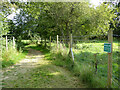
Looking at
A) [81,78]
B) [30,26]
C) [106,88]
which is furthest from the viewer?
[30,26]

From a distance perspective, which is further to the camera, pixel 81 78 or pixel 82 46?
pixel 82 46

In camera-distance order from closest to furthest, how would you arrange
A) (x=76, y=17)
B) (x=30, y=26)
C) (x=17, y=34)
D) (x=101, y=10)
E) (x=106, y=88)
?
(x=106, y=88) < (x=76, y=17) < (x=101, y=10) < (x=17, y=34) < (x=30, y=26)

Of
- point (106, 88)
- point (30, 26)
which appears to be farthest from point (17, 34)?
point (106, 88)

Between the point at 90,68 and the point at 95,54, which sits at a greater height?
the point at 95,54

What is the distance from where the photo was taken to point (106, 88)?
2.74 m

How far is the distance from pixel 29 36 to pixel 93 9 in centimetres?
1057

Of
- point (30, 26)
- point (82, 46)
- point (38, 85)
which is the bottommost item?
point (38, 85)

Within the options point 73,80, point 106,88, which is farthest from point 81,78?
point 106,88

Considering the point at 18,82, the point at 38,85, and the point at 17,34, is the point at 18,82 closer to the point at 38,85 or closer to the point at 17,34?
the point at 38,85

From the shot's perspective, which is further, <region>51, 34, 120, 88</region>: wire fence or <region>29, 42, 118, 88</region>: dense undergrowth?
<region>51, 34, 120, 88</region>: wire fence

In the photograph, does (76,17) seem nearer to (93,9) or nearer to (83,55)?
(93,9)

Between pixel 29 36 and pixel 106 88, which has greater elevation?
pixel 29 36

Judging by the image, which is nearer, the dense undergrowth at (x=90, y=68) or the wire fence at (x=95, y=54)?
the dense undergrowth at (x=90, y=68)

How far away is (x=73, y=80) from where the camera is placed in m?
3.93
